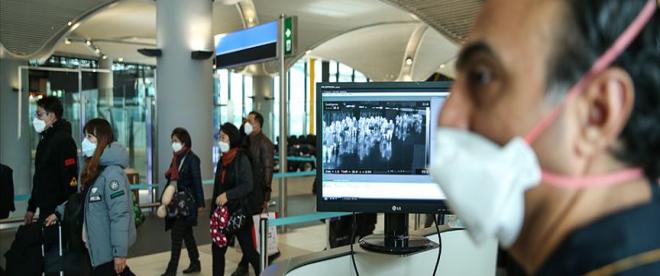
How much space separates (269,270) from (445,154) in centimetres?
118

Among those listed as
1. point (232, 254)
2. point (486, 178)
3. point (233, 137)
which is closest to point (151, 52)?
point (232, 254)

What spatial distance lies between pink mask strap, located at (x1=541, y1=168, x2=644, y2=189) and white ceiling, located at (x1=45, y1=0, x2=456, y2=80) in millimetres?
11597

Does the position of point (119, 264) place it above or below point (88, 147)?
below

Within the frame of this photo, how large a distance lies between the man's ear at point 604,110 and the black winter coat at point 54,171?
4.50 metres

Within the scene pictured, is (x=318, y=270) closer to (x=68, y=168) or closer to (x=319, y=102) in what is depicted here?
(x=319, y=102)

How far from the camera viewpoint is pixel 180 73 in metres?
8.59

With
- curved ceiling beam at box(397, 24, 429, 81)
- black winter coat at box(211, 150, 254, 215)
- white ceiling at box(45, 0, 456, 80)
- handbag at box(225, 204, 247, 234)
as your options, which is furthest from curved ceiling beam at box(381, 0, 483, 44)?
curved ceiling beam at box(397, 24, 429, 81)

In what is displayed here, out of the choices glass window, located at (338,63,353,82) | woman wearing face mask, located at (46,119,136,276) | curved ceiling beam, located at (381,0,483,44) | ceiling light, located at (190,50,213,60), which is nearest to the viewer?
woman wearing face mask, located at (46,119,136,276)

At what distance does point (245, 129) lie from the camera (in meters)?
6.19

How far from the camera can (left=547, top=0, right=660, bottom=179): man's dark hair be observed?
2.24 ft

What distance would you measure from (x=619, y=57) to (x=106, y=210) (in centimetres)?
367

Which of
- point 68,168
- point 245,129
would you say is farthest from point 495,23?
point 245,129

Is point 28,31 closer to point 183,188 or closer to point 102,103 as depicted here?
point 102,103

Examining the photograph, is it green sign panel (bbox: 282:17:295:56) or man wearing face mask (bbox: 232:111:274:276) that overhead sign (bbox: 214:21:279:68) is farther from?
man wearing face mask (bbox: 232:111:274:276)
